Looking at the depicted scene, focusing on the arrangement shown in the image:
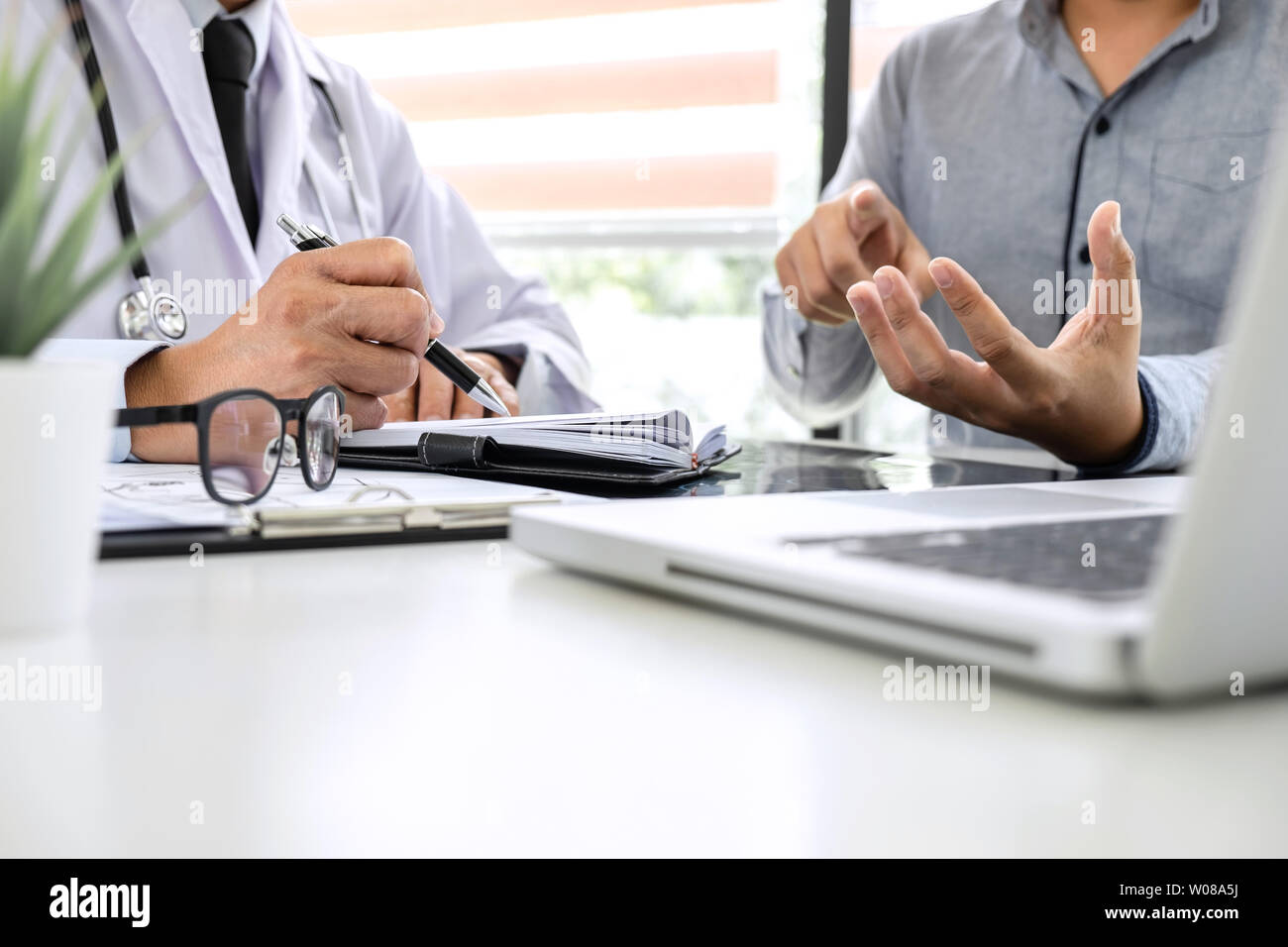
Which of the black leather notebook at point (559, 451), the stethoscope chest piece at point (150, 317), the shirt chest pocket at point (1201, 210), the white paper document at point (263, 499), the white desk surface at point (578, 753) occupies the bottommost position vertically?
the white desk surface at point (578, 753)

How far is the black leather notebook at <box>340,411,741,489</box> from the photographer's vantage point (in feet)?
2.34

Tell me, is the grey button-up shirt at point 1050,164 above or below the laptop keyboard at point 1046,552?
above

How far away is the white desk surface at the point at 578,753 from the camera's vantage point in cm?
24

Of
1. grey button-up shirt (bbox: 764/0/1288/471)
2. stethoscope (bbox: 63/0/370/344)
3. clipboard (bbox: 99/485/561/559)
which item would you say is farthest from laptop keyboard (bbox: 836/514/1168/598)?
grey button-up shirt (bbox: 764/0/1288/471)

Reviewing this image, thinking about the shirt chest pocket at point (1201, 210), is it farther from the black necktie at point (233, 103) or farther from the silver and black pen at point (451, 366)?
the black necktie at point (233, 103)

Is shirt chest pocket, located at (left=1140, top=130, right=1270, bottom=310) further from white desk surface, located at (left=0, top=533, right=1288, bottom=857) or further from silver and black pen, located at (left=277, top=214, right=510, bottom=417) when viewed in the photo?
white desk surface, located at (left=0, top=533, right=1288, bottom=857)

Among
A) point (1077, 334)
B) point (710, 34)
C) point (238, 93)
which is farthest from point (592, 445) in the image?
point (710, 34)

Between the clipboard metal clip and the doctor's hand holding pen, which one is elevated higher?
the doctor's hand holding pen

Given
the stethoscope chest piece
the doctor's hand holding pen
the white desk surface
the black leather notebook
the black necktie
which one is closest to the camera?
the white desk surface

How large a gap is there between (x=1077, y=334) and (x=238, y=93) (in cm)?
96

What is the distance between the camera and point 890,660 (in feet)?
1.23

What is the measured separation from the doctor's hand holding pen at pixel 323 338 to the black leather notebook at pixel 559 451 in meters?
0.10

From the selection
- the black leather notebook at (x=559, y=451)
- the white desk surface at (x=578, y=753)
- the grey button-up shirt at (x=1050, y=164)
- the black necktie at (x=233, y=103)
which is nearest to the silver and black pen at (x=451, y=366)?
the black leather notebook at (x=559, y=451)
